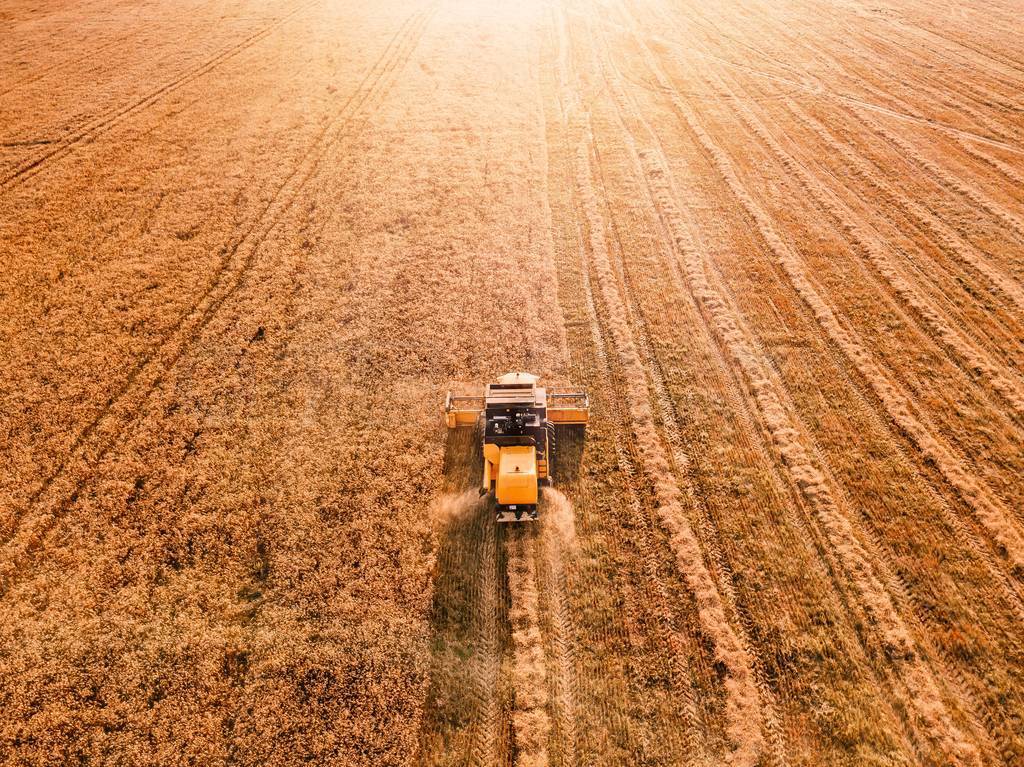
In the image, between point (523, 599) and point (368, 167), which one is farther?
point (368, 167)

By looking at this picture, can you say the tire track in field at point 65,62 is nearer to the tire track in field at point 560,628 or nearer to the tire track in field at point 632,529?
the tire track in field at point 632,529

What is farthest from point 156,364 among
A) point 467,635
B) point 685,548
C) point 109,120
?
point 109,120

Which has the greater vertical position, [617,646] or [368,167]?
[368,167]

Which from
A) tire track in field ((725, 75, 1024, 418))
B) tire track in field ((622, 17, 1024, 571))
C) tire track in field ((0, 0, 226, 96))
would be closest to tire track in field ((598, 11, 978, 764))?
tire track in field ((622, 17, 1024, 571))

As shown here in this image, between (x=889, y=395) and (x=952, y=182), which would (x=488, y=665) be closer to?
(x=889, y=395)

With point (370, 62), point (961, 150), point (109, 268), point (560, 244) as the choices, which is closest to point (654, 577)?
point (560, 244)

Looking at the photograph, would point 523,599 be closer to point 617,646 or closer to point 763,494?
point 617,646
